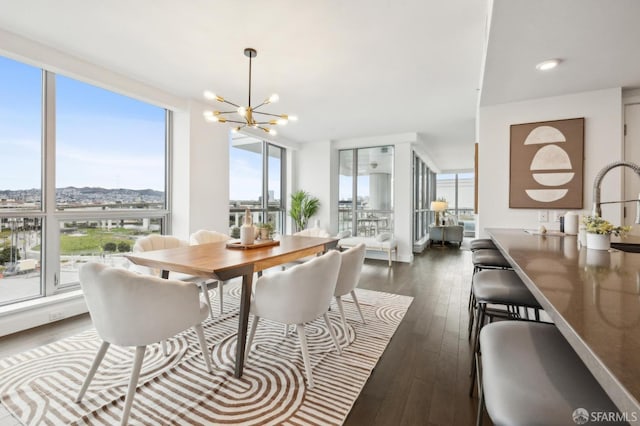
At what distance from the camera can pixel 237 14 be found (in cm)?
222

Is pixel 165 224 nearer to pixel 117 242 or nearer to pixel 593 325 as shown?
pixel 117 242

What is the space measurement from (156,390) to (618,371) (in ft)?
7.09

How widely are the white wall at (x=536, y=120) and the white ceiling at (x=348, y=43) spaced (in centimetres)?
17

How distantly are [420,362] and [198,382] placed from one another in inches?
61.3

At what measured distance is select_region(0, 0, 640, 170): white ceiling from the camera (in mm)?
1916

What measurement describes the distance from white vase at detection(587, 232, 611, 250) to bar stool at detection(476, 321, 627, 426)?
90 cm

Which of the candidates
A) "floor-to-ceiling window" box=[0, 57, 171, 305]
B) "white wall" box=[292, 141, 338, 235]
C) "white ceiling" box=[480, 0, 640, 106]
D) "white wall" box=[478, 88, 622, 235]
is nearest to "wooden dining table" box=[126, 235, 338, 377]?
"floor-to-ceiling window" box=[0, 57, 171, 305]

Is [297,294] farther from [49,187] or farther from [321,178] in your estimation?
[321,178]

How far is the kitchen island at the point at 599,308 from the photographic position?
411 millimetres

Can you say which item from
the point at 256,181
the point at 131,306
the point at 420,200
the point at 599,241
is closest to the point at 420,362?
the point at 599,241

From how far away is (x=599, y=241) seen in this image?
5.02ft

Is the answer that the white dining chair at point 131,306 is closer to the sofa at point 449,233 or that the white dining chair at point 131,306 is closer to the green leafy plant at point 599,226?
the green leafy plant at point 599,226

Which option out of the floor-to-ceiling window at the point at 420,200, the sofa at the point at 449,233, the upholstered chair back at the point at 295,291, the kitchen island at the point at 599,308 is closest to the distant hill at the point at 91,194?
the upholstered chair back at the point at 295,291

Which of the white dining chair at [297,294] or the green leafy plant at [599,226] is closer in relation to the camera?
the green leafy plant at [599,226]
